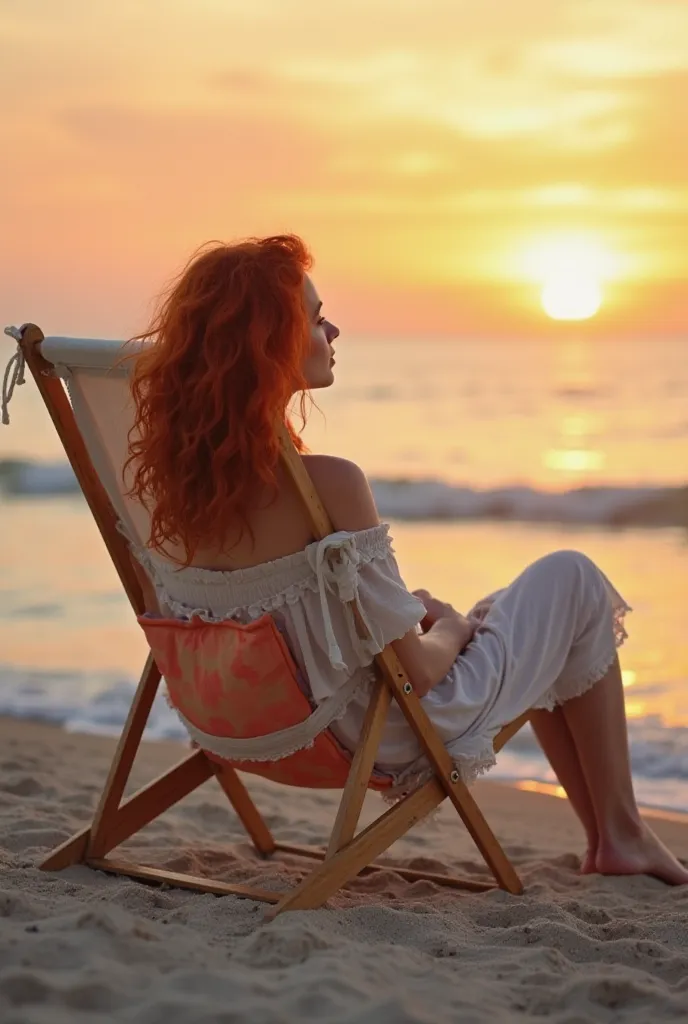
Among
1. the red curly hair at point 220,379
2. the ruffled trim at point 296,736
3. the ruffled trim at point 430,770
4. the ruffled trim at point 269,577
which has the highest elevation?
the red curly hair at point 220,379

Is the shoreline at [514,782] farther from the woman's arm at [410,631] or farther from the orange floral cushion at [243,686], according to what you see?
the orange floral cushion at [243,686]

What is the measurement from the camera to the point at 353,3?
10086 millimetres

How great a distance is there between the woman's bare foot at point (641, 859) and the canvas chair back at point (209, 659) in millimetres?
730

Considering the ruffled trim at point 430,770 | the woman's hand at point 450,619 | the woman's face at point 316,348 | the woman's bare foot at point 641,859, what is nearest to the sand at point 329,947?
the woman's bare foot at point 641,859

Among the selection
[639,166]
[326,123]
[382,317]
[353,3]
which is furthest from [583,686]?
[382,317]

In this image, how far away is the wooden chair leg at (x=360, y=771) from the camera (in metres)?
2.80

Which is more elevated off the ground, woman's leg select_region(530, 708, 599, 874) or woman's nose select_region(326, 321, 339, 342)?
woman's nose select_region(326, 321, 339, 342)

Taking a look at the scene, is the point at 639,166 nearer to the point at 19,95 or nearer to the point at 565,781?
the point at 19,95

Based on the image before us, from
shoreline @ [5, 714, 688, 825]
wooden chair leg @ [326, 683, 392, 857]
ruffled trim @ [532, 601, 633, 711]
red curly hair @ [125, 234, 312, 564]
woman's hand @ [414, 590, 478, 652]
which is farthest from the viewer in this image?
shoreline @ [5, 714, 688, 825]

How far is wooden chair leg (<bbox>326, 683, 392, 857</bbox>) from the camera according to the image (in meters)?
2.80

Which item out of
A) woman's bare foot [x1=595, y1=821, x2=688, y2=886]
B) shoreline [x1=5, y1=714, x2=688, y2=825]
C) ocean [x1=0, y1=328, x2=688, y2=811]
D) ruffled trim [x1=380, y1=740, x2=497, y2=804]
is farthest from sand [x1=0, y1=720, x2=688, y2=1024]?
ocean [x1=0, y1=328, x2=688, y2=811]

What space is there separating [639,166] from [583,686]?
2038 centimetres

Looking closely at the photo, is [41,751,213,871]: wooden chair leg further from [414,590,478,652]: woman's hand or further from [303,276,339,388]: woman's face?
[303,276,339,388]: woman's face

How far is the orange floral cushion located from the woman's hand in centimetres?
40
